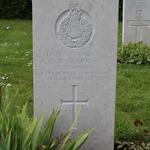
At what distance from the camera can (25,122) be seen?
4.12 metres

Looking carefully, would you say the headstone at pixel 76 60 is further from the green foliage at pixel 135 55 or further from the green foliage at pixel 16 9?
the green foliage at pixel 16 9

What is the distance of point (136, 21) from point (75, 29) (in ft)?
17.2

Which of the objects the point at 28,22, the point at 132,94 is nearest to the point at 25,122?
the point at 132,94

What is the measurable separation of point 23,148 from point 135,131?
1.76 metres

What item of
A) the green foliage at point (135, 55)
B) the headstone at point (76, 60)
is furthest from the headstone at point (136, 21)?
the headstone at point (76, 60)

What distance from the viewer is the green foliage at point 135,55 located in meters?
8.93

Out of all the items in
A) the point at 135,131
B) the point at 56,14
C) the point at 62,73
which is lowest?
the point at 135,131

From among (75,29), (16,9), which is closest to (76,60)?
(75,29)

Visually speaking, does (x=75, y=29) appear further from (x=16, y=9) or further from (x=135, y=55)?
(x=16, y=9)

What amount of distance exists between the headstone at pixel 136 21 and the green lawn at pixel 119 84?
1162 mm

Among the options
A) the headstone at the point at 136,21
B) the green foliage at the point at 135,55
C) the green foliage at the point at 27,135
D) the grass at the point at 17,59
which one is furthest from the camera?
the headstone at the point at 136,21

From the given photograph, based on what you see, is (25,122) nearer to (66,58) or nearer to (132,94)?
(66,58)

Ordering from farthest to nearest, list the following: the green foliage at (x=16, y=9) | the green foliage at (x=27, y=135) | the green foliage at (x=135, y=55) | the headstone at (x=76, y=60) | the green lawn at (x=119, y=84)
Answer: the green foliage at (x=16, y=9) < the green foliage at (x=135, y=55) < the green lawn at (x=119, y=84) < the headstone at (x=76, y=60) < the green foliage at (x=27, y=135)

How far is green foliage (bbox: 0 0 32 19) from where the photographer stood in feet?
48.7
